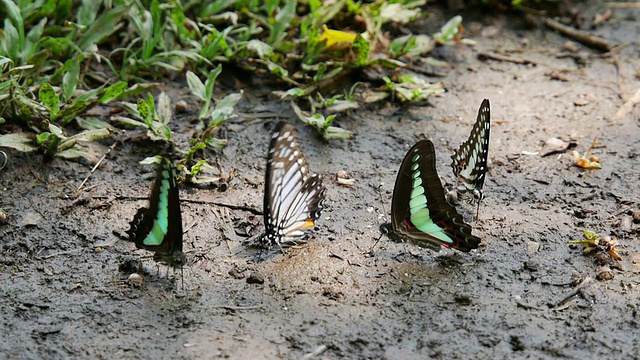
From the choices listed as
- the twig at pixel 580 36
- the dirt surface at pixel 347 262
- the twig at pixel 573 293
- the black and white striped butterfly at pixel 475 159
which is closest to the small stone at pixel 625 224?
the dirt surface at pixel 347 262

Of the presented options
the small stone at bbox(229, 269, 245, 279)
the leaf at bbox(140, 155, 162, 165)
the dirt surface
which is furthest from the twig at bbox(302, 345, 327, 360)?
the leaf at bbox(140, 155, 162, 165)

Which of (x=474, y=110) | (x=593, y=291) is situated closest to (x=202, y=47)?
(x=474, y=110)

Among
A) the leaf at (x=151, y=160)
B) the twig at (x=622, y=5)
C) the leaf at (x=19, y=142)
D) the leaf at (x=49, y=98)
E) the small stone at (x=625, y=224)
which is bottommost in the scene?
the small stone at (x=625, y=224)

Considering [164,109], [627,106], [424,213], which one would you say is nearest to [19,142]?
[164,109]

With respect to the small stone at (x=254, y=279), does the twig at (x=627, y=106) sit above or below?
below

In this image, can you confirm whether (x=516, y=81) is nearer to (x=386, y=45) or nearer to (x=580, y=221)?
(x=386, y=45)

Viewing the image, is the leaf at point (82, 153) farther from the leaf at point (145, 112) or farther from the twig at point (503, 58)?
the twig at point (503, 58)
